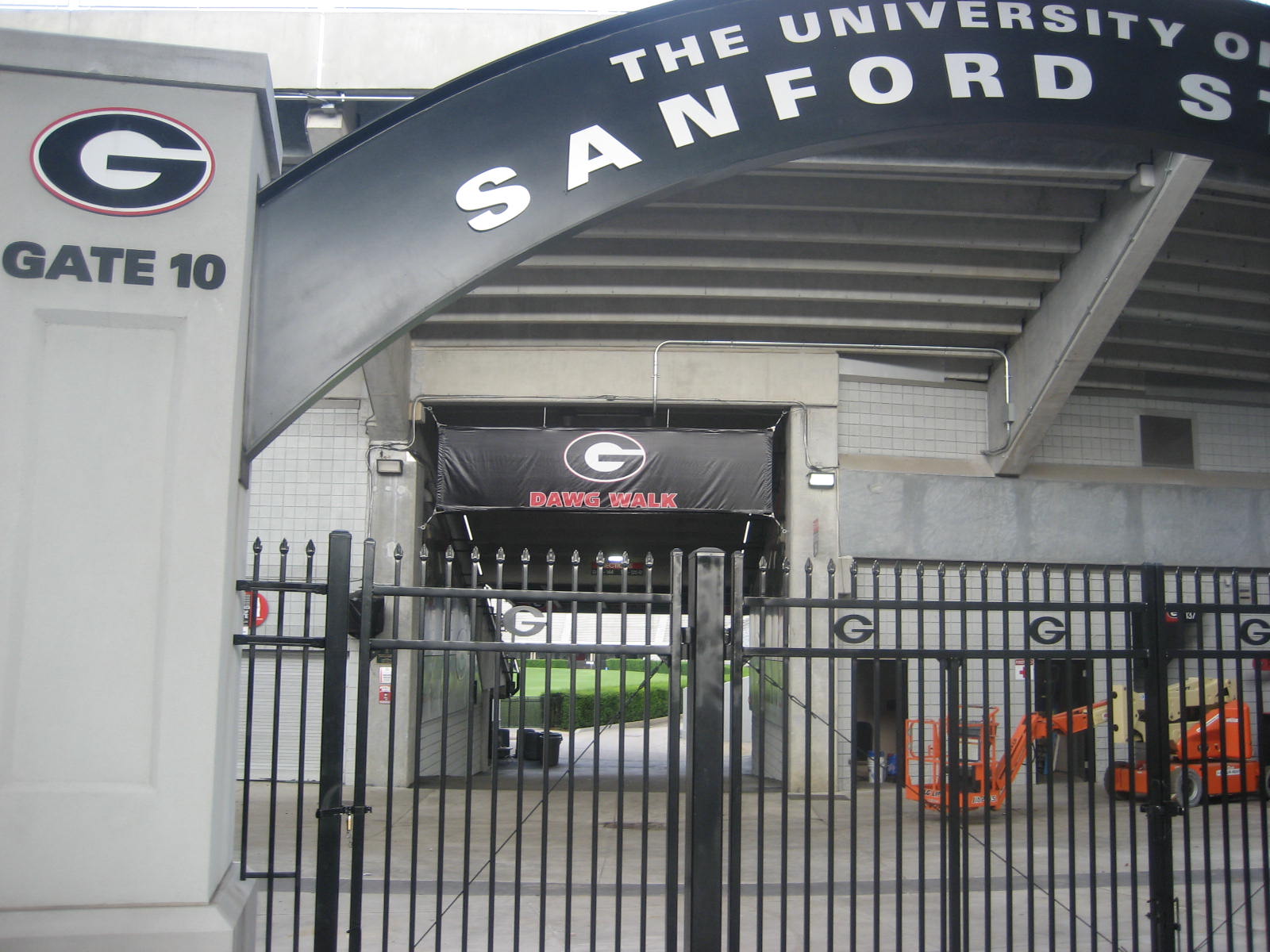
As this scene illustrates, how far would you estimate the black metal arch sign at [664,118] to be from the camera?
474cm

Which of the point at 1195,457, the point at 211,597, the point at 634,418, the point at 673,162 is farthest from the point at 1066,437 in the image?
→ the point at 211,597

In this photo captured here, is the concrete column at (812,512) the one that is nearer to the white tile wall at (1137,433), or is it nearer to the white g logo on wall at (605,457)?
the white g logo on wall at (605,457)

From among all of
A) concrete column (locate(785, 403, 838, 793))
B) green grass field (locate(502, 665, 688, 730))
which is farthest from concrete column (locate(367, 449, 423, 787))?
green grass field (locate(502, 665, 688, 730))

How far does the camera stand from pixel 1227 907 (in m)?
5.54

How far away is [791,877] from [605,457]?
6277 mm

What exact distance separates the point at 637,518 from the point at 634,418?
1.85 m

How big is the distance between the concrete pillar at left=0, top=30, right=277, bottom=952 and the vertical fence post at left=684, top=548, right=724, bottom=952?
1.88m

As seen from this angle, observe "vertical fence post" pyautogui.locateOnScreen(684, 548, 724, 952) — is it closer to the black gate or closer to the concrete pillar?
the black gate

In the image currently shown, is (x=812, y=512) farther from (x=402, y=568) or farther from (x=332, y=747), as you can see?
(x=332, y=747)

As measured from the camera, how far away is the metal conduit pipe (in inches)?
559

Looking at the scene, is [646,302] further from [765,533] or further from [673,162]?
[673,162]

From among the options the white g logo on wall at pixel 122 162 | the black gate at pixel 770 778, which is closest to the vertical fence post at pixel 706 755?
the black gate at pixel 770 778

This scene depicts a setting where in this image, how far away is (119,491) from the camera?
4289mm

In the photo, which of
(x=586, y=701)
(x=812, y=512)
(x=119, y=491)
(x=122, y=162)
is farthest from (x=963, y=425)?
(x=586, y=701)
